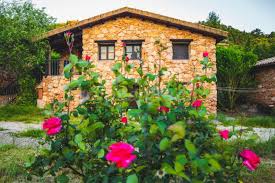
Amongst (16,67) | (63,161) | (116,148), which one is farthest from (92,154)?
(16,67)

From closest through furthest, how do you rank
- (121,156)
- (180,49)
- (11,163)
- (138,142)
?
1. (121,156)
2. (138,142)
3. (11,163)
4. (180,49)

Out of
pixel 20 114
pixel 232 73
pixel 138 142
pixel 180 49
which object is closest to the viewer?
pixel 138 142

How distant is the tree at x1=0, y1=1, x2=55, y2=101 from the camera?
40.5 ft

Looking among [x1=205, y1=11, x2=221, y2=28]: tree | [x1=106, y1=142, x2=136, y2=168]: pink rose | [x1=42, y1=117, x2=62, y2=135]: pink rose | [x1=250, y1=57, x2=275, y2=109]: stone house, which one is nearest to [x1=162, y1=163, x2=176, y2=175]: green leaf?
[x1=106, y1=142, x2=136, y2=168]: pink rose

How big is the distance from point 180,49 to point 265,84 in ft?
17.3

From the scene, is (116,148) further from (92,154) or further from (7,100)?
(7,100)

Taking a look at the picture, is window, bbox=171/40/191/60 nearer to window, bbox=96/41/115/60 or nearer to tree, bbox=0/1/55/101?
window, bbox=96/41/115/60

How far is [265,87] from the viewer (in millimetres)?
15203

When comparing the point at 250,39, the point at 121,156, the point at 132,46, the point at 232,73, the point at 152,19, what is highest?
the point at 250,39

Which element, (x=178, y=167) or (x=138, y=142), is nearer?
(x=178, y=167)

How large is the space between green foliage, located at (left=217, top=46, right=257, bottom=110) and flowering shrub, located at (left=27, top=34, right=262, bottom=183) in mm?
13204

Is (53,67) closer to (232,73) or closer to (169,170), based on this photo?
(232,73)

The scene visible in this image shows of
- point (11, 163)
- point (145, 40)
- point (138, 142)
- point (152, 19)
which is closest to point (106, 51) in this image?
point (145, 40)

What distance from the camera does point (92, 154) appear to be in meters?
1.72
